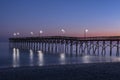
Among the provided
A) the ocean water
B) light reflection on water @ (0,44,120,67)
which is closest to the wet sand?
the ocean water

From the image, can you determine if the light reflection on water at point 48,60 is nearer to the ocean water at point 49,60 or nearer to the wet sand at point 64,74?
the ocean water at point 49,60

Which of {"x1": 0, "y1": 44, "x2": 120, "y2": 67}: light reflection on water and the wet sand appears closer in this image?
the wet sand

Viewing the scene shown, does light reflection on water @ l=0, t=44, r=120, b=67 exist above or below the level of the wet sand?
below

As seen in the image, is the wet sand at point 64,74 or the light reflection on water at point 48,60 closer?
the wet sand at point 64,74

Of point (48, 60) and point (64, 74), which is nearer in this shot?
point (64, 74)

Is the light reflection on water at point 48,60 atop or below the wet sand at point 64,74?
below

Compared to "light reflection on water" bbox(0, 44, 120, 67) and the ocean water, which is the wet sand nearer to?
the ocean water

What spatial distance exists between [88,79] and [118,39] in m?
29.3

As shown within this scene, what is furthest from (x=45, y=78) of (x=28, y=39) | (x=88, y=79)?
(x=28, y=39)

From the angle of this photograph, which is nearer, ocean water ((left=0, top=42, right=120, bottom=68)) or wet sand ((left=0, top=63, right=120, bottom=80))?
wet sand ((left=0, top=63, right=120, bottom=80))

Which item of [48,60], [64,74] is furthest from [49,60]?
[64,74]

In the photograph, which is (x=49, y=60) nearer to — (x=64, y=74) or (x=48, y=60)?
(x=48, y=60)

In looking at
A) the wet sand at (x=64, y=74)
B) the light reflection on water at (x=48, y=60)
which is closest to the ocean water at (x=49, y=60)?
the light reflection on water at (x=48, y=60)

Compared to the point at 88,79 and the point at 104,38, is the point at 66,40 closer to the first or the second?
the point at 104,38
